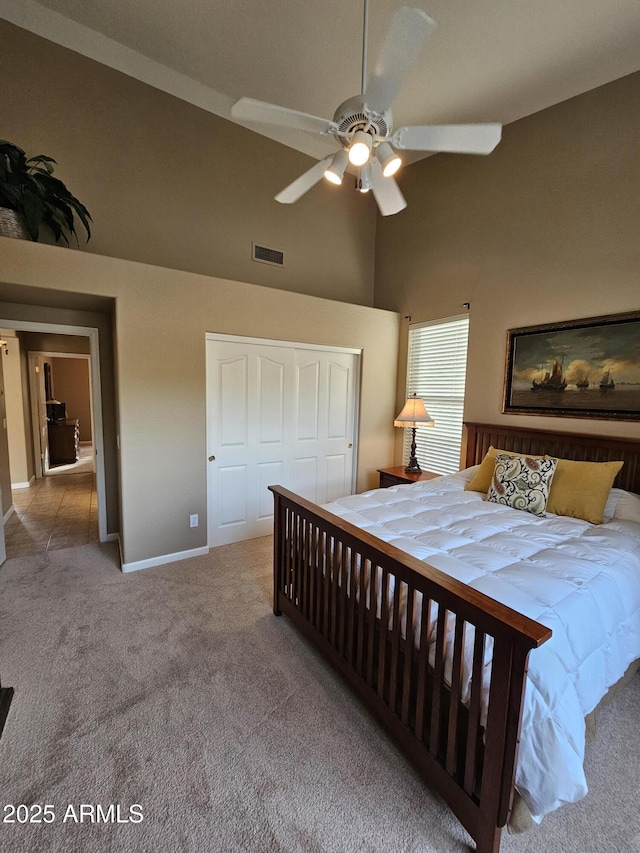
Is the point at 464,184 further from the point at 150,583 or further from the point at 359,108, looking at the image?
the point at 150,583

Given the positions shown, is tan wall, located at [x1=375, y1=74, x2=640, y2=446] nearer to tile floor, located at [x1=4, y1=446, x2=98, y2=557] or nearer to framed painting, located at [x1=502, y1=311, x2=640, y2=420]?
framed painting, located at [x1=502, y1=311, x2=640, y2=420]

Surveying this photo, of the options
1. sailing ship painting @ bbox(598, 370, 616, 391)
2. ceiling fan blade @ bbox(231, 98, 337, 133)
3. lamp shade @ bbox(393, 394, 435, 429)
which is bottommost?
lamp shade @ bbox(393, 394, 435, 429)

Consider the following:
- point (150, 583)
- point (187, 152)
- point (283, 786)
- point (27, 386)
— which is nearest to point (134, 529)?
point (150, 583)

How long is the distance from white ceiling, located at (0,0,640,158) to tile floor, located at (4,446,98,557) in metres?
4.24

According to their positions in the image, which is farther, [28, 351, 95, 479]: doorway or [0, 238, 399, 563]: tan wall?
[28, 351, 95, 479]: doorway

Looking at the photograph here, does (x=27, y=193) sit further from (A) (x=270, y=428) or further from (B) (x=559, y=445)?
(B) (x=559, y=445)

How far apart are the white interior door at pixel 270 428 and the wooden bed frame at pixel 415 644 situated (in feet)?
4.37

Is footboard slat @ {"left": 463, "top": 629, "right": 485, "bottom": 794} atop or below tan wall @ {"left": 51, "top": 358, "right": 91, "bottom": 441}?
below

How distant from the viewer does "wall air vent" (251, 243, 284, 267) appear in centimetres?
390

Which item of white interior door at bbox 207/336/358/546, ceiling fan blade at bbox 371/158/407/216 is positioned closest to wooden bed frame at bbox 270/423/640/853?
white interior door at bbox 207/336/358/546

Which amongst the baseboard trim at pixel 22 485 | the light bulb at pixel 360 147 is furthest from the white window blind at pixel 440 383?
the baseboard trim at pixel 22 485

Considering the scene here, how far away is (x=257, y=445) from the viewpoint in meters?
3.70

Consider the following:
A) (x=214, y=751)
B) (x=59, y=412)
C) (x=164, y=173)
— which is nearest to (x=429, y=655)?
(x=214, y=751)

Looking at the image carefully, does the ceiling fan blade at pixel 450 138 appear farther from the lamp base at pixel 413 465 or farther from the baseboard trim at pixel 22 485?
the baseboard trim at pixel 22 485
